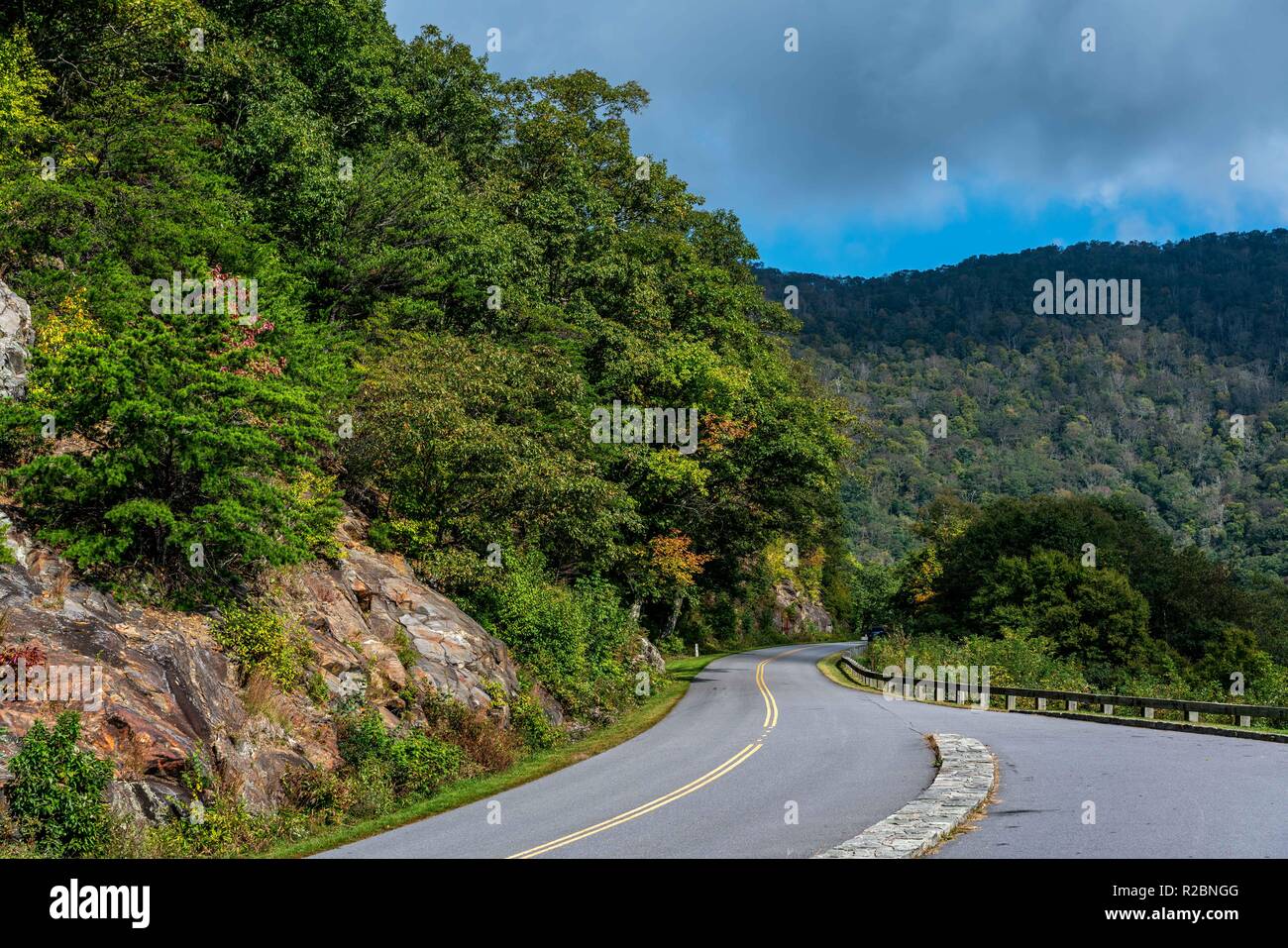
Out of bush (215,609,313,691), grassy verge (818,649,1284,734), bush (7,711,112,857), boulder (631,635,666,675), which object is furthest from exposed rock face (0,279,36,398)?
grassy verge (818,649,1284,734)

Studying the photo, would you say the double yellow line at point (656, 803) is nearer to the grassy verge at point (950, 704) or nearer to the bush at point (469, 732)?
the bush at point (469, 732)

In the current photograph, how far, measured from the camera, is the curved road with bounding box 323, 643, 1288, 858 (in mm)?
11414

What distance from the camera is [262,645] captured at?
16516mm

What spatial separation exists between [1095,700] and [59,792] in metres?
25.8

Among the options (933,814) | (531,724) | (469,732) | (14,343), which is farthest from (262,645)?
(933,814)

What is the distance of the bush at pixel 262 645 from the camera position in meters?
16.2

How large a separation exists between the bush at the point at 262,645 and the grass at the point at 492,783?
300cm

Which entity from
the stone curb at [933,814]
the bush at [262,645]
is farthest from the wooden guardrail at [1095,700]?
the bush at [262,645]

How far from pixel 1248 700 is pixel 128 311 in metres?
34.2

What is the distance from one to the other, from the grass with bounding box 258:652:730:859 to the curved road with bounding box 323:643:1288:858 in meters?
0.50
